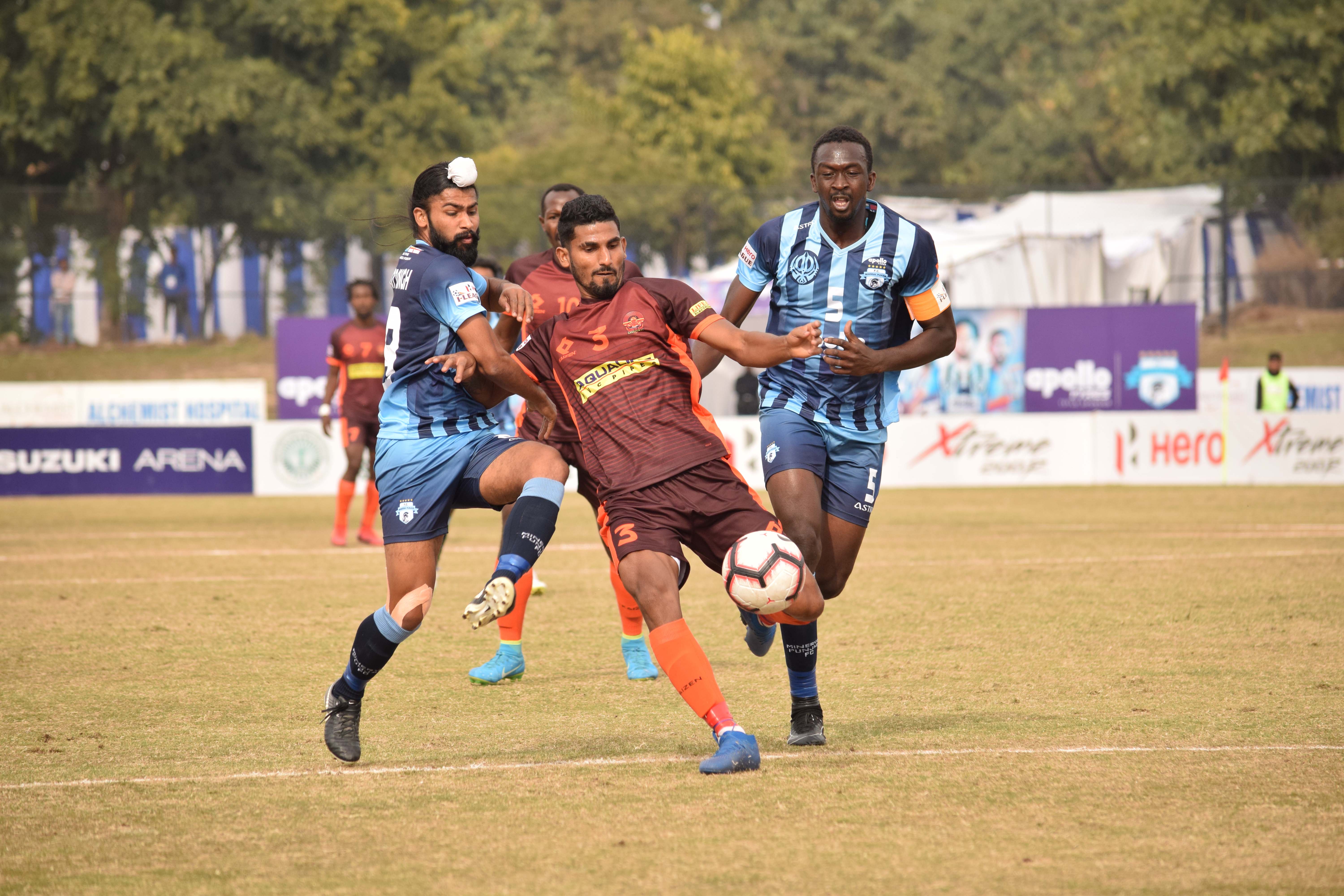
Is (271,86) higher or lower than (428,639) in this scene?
higher

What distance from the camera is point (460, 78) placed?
45.1 metres

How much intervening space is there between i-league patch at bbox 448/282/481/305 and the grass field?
177 cm

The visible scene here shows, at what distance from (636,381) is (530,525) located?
0.68 metres

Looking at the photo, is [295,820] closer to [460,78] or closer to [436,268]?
[436,268]

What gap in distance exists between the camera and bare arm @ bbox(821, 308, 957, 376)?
20.0 feet

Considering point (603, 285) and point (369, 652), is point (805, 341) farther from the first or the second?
point (369, 652)

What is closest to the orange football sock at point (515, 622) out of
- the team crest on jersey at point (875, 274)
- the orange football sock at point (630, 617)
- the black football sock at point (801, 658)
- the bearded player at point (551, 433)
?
the bearded player at point (551, 433)

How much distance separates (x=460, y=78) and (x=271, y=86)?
28.5 feet

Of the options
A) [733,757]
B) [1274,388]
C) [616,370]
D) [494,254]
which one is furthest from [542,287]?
[494,254]

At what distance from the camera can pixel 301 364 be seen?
2694 cm

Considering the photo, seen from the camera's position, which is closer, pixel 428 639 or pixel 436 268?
pixel 436 268

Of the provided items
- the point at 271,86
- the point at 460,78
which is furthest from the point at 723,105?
the point at 271,86

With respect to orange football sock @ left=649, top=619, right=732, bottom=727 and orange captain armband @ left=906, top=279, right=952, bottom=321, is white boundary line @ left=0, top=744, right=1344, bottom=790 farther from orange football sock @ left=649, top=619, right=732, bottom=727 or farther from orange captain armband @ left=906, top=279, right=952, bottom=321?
orange captain armband @ left=906, top=279, right=952, bottom=321

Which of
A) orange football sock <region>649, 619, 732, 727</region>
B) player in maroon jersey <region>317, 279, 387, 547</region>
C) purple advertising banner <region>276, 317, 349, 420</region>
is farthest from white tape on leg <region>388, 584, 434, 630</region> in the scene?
purple advertising banner <region>276, 317, 349, 420</region>
